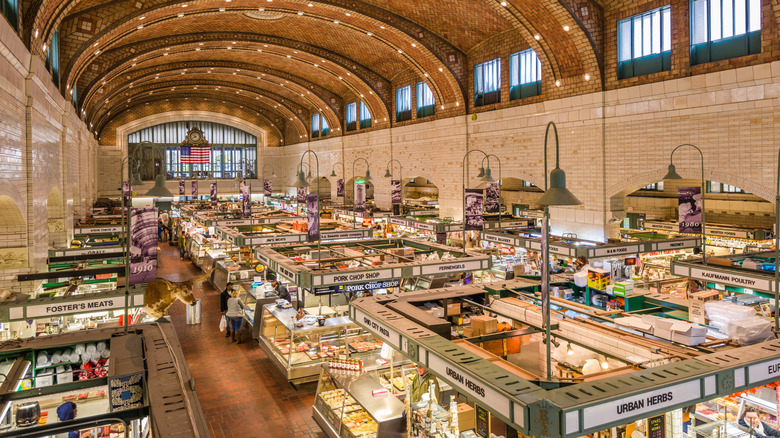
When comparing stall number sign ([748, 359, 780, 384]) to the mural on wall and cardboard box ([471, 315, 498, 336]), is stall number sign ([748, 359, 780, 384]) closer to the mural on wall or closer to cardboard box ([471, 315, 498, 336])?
cardboard box ([471, 315, 498, 336])

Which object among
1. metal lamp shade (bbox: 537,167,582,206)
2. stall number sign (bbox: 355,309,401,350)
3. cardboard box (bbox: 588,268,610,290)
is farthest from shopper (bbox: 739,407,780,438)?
stall number sign (bbox: 355,309,401,350)

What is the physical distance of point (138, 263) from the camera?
7770mm

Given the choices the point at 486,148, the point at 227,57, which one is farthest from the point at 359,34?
the point at 227,57

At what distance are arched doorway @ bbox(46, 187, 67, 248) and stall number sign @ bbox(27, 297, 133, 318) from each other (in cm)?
778

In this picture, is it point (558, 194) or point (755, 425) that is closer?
point (558, 194)

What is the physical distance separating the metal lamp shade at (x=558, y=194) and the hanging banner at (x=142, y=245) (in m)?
5.79

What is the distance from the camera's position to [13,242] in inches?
388

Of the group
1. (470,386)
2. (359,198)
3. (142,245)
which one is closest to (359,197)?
(359,198)

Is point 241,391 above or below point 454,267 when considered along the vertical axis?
below

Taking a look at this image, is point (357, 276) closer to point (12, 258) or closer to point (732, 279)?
point (732, 279)

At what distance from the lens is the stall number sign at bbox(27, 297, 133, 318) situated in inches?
297

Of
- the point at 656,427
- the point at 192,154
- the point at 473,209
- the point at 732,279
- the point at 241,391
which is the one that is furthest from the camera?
the point at 192,154

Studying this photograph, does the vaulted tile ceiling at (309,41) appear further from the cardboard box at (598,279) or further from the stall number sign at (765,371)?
the stall number sign at (765,371)

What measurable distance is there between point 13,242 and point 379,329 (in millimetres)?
7937
